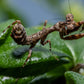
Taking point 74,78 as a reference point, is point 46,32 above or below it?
above

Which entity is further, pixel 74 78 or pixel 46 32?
pixel 46 32

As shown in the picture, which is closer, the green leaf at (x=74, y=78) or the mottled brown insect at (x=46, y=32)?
the green leaf at (x=74, y=78)

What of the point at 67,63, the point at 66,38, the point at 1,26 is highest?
the point at 1,26

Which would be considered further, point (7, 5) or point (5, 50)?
point (7, 5)

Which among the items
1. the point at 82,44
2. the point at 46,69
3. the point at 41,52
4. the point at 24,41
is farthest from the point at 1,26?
the point at 82,44

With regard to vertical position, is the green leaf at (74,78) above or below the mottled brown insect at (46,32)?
below

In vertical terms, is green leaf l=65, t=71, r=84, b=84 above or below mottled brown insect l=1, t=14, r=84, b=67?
below

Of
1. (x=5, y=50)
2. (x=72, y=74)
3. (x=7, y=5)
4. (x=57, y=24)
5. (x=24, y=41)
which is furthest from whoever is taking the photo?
(x=7, y=5)

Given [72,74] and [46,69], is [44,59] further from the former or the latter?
[72,74]

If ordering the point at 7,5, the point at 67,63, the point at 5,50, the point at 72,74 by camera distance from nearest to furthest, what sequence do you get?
the point at 72,74 → the point at 5,50 → the point at 67,63 → the point at 7,5

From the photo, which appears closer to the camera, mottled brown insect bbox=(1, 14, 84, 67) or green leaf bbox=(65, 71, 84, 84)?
green leaf bbox=(65, 71, 84, 84)

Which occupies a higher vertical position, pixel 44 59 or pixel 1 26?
pixel 1 26
